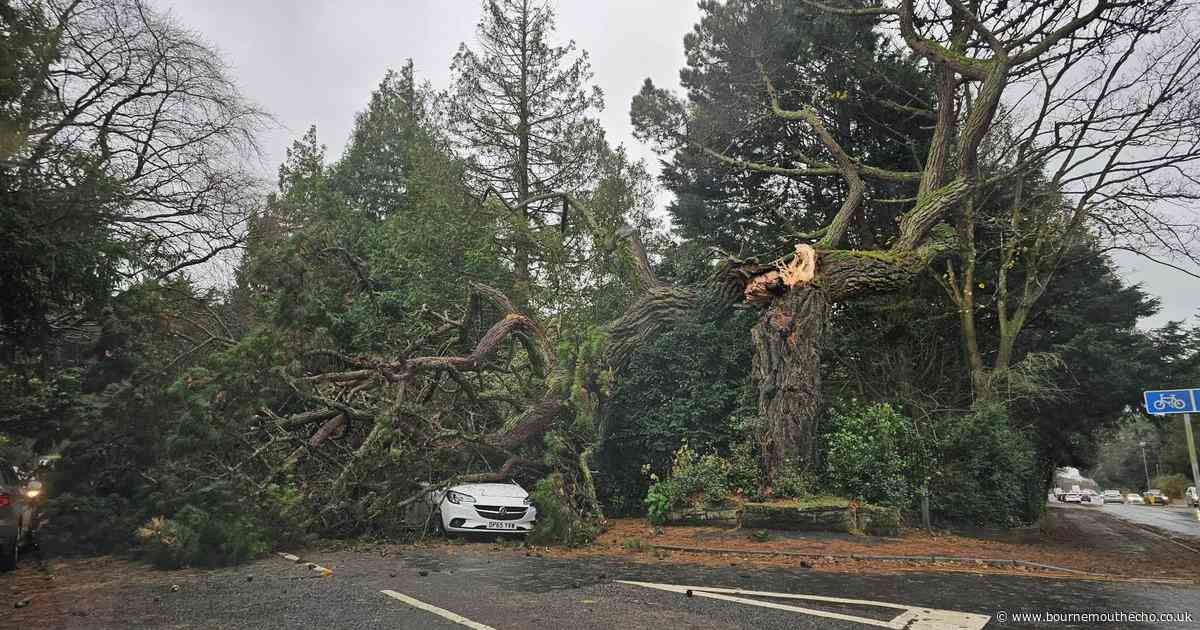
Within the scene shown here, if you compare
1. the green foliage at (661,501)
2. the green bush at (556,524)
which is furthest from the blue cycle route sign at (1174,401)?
the green bush at (556,524)

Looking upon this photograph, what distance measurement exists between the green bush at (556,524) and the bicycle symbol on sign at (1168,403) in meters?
7.96

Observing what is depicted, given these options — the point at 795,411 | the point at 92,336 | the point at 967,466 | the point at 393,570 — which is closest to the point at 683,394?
the point at 795,411

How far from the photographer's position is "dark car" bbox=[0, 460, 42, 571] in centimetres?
705

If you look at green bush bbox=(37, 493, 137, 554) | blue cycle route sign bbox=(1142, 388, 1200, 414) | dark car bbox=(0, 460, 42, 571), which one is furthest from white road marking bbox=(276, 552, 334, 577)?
blue cycle route sign bbox=(1142, 388, 1200, 414)

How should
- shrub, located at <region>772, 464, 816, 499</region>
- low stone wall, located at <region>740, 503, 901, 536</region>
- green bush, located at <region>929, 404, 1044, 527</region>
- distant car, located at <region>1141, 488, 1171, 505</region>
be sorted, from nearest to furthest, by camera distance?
low stone wall, located at <region>740, 503, 901, 536</region> → shrub, located at <region>772, 464, 816, 499</region> → green bush, located at <region>929, 404, 1044, 527</region> → distant car, located at <region>1141, 488, 1171, 505</region>

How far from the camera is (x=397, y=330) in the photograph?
540 inches

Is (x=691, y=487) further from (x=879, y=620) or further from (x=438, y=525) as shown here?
(x=879, y=620)

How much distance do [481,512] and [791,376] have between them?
17.9 ft

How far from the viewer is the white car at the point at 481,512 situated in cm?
995

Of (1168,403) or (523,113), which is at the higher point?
(523,113)

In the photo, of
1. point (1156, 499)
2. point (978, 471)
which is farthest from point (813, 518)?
point (1156, 499)

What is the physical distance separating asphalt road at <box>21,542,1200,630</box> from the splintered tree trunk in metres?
3.60

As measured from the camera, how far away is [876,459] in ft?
33.3

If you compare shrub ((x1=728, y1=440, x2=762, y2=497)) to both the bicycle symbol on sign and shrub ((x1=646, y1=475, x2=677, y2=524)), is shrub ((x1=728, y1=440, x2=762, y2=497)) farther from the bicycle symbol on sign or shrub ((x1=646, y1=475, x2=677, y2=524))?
the bicycle symbol on sign
